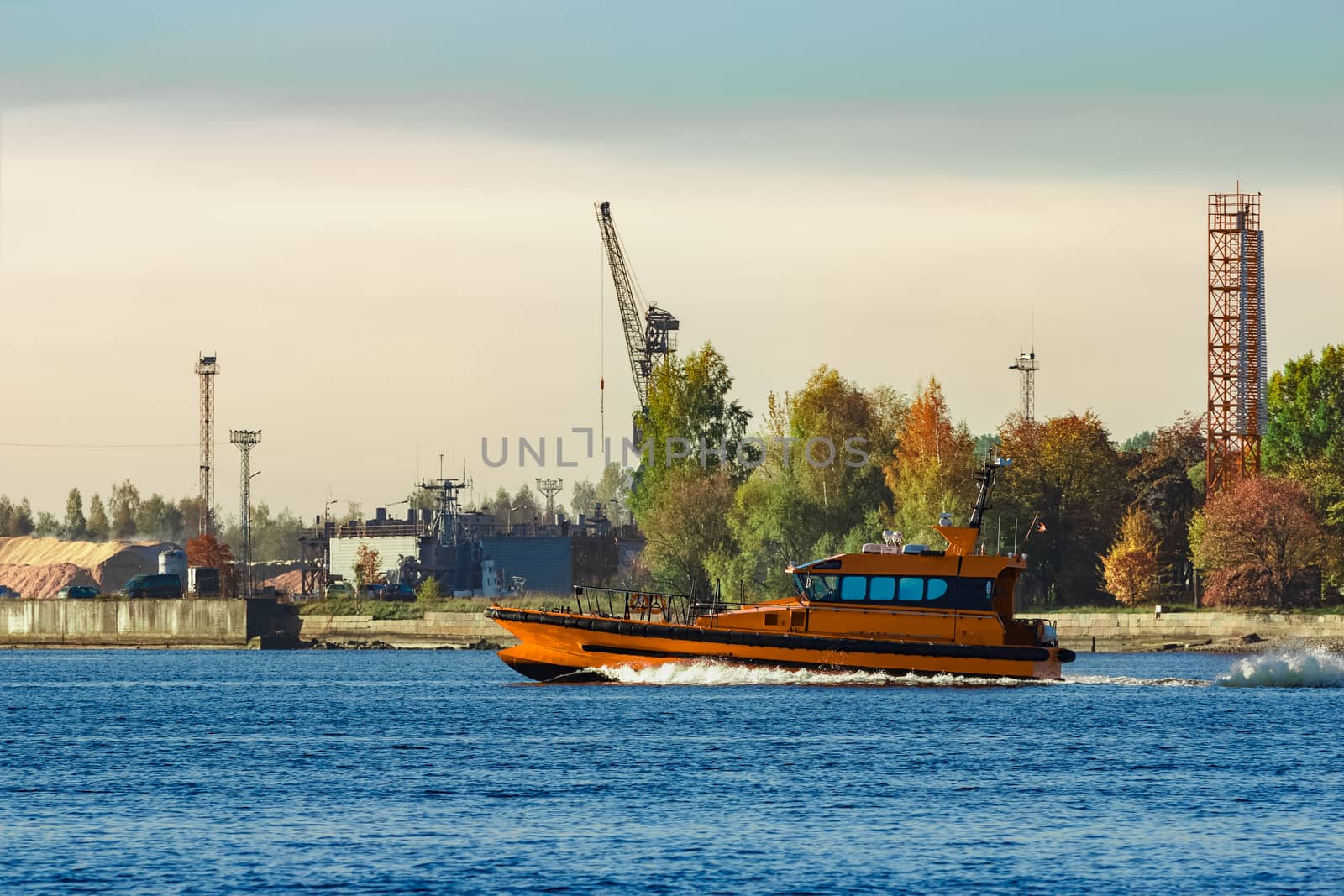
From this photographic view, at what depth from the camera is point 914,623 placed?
58406mm

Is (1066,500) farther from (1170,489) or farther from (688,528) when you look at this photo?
(688,528)

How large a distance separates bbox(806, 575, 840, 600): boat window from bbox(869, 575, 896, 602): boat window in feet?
3.31

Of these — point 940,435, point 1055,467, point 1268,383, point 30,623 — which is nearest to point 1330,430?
point 1268,383

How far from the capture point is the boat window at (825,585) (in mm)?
58438

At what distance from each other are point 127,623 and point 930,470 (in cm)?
5949

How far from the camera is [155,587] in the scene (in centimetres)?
14175

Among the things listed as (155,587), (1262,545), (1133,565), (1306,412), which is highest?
(1306,412)

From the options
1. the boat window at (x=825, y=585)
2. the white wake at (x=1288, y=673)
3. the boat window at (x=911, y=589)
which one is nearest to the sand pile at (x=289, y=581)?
the white wake at (x=1288, y=673)

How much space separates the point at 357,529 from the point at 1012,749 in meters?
110

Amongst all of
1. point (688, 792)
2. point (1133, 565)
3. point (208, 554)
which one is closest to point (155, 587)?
point (208, 554)

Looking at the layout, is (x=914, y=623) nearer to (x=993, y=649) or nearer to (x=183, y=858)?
(x=993, y=649)

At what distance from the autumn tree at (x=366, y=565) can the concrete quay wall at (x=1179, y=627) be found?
58.4 m

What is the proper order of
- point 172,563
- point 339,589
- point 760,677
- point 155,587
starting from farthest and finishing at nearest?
point 172,563 → point 339,589 → point 155,587 → point 760,677

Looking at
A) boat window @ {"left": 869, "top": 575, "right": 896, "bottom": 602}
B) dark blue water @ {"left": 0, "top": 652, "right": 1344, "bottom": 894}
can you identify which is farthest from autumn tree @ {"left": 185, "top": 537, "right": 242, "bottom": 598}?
boat window @ {"left": 869, "top": 575, "right": 896, "bottom": 602}
